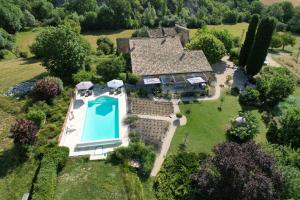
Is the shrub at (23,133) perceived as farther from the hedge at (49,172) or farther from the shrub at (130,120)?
the shrub at (130,120)

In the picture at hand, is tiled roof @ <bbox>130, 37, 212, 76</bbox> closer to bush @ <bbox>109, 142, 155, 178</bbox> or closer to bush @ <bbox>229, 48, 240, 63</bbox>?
bush @ <bbox>229, 48, 240, 63</bbox>

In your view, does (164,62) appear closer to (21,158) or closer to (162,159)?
(162,159)

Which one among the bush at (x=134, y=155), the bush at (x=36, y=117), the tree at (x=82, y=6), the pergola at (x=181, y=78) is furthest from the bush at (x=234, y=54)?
the tree at (x=82, y=6)

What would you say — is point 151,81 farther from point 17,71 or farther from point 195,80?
point 17,71

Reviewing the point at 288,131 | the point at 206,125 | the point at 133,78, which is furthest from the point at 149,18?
the point at 288,131

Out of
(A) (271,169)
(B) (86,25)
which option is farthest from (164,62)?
(B) (86,25)

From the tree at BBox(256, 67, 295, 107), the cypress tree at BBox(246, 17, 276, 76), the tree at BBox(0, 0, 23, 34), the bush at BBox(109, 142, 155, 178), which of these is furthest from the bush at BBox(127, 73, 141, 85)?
the tree at BBox(0, 0, 23, 34)
